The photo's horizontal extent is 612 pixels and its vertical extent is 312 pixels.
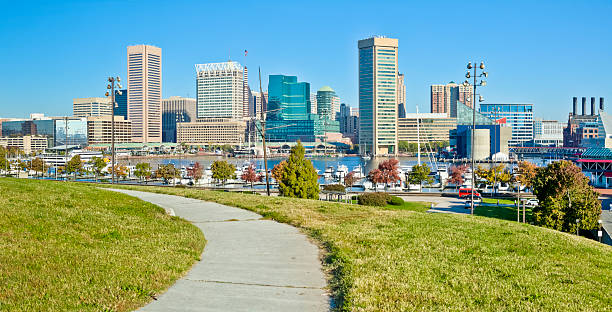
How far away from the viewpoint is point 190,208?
17.5 metres

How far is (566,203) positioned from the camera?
2808cm

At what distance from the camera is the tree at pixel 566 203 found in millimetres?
27312

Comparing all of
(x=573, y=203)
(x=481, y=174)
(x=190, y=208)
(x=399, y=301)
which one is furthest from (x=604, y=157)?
(x=399, y=301)

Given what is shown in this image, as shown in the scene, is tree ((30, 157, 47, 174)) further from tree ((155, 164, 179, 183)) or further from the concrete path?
the concrete path

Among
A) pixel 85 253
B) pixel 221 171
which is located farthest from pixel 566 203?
pixel 221 171

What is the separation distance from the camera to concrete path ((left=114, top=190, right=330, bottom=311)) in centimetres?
662

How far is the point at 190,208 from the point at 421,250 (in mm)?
9845

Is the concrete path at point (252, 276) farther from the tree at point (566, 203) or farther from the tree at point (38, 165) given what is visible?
the tree at point (38, 165)

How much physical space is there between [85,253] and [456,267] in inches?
256

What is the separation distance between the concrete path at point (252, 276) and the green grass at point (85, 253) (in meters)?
0.37

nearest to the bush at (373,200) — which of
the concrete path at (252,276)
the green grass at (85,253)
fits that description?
the green grass at (85,253)

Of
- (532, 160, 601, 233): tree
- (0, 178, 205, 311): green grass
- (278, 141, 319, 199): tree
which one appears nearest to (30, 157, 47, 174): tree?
(278, 141, 319, 199): tree

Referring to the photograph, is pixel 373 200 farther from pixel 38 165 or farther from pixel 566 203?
pixel 38 165

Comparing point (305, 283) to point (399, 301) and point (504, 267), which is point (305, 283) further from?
point (504, 267)
